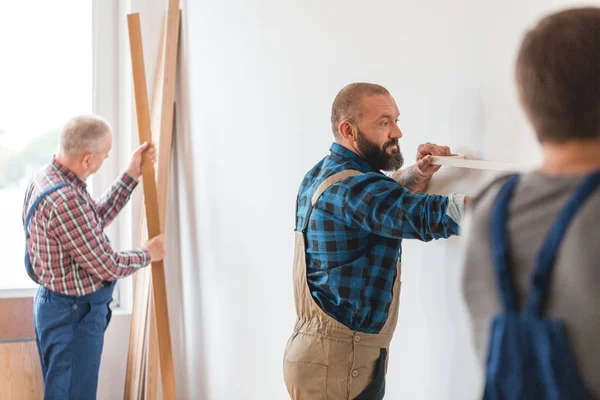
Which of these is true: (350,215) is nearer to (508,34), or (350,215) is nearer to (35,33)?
(508,34)

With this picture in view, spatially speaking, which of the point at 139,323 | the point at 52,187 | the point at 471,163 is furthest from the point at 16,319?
the point at 471,163

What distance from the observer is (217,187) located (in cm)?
366

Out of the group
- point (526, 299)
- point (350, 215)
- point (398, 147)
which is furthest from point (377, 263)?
point (526, 299)

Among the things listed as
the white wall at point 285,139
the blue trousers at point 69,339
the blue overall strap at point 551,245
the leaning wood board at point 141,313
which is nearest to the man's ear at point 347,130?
the white wall at point 285,139

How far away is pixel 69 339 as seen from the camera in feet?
11.0

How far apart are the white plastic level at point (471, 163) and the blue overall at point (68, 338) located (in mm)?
1881

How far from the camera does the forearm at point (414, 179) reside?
7.30 feet

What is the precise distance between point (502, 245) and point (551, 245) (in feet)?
0.23

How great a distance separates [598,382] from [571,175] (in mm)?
239

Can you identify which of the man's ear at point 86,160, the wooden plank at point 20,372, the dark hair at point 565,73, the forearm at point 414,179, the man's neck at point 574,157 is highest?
the dark hair at point 565,73

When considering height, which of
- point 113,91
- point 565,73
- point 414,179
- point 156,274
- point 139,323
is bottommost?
point 139,323

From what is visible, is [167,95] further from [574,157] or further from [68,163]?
[574,157]

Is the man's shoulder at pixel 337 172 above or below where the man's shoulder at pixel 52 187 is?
above

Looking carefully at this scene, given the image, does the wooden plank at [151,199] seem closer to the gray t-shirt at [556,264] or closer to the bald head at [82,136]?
the bald head at [82,136]
